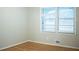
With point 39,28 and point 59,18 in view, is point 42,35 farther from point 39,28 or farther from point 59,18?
point 59,18

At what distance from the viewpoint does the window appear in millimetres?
1572

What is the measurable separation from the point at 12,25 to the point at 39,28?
356 mm

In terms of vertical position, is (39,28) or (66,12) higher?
(66,12)

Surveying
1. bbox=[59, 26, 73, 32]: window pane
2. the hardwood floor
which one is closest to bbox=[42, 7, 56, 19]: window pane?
bbox=[59, 26, 73, 32]: window pane

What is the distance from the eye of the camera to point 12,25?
1.59 meters

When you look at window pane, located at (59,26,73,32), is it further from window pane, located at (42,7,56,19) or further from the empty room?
window pane, located at (42,7,56,19)

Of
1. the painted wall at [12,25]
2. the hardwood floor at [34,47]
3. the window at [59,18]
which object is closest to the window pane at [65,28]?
the window at [59,18]

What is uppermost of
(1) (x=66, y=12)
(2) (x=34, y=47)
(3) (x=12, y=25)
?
(1) (x=66, y=12)

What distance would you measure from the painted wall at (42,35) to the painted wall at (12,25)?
8cm

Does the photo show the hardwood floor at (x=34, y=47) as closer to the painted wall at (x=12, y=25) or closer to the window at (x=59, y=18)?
the painted wall at (x=12, y=25)

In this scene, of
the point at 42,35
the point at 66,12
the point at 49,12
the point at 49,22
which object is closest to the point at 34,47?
the point at 42,35

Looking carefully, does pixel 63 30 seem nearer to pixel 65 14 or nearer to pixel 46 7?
→ pixel 65 14

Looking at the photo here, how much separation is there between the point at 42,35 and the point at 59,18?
0.31 metres

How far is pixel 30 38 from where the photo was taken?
1618 mm
